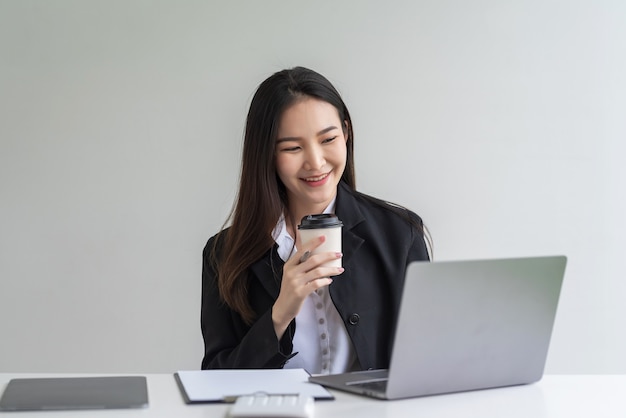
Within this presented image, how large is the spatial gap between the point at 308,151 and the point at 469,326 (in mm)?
792

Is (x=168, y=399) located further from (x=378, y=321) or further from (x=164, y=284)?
(x=164, y=284)

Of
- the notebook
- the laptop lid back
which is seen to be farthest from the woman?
the laptop lid back

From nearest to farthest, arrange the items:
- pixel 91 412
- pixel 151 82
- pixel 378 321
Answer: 1. pixel 91 412
2. pixel 378 321
3. pixel 151 82

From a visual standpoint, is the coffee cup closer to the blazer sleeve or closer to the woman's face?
the blazer sleeve

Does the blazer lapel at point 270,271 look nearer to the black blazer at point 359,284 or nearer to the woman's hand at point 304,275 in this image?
the black blazer at point 359,284

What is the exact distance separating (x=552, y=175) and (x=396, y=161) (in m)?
0.64

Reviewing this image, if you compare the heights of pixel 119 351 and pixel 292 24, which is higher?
pixel 292 24

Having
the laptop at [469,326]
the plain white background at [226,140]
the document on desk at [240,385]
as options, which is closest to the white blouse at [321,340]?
the document on desk at [240,385]

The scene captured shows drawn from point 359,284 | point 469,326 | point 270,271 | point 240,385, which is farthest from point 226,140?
point 469,326

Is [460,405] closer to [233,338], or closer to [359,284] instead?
[359,284]

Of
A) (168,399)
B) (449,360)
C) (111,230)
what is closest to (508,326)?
(449,360)

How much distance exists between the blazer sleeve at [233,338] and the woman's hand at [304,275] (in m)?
0.11

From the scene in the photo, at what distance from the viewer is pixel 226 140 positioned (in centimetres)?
335

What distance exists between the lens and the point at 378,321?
2.16 m
